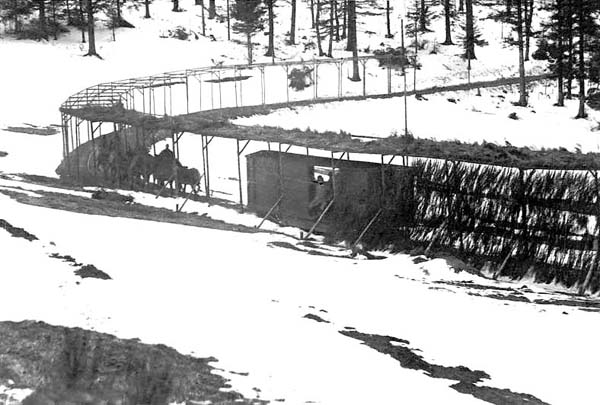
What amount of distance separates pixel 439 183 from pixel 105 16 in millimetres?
57072

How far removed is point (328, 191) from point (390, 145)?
2.35 meters

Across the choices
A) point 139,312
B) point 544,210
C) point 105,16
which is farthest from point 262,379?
point 105,16

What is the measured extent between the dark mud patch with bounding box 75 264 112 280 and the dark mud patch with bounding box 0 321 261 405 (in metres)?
3.81

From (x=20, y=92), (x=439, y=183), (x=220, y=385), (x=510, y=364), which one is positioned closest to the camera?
(x=220, y=385)

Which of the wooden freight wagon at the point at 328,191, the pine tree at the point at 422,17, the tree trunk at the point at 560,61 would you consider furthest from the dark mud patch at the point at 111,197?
the pine tree at the point at 422,17

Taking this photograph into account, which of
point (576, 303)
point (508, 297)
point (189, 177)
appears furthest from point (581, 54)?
point (576, 303)

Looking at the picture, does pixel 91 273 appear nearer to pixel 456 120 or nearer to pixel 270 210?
pixel 270 210

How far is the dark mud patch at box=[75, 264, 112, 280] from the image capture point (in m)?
19.8

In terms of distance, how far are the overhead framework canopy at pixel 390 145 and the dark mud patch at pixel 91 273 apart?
9.34 metres

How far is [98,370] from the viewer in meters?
13.6

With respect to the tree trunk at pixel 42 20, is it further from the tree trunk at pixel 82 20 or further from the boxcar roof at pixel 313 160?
the boxcar roof at pixel 313 160

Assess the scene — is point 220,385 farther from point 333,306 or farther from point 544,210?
point 544,210

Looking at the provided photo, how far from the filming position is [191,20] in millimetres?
79125

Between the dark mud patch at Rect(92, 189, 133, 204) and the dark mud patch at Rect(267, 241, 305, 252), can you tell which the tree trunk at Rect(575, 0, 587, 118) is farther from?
the dark mud patch at Rect(267, 241, 305, 252)
